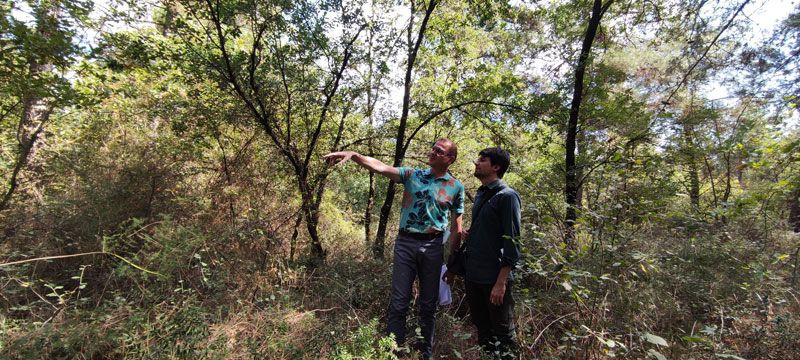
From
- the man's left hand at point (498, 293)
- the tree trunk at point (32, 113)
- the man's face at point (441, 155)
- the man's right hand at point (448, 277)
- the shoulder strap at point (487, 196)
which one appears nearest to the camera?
the man's left hand at point (498, 293)

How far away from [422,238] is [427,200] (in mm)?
323

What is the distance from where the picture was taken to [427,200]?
2816mm

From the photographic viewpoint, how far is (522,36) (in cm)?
746

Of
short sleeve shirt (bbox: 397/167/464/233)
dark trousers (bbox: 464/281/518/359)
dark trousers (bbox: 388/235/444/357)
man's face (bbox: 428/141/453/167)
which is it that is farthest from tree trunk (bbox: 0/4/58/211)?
dark trousers (bbox: 464/281/518/359)

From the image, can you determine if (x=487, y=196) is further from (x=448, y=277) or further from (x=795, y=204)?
(x=795, y=204)

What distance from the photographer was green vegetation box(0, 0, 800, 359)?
2586 mm

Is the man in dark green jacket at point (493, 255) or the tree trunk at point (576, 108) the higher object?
the tree trunk at point (576, 108)

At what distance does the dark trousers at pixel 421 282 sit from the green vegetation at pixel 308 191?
282 mm

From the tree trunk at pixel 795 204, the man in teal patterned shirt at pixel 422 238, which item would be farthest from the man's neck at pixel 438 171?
the tree trunk at pixel 795 204

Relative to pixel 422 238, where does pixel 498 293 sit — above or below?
below

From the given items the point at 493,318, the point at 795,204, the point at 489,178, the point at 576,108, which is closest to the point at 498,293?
the point at 493,318

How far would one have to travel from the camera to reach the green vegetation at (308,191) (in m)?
2.59

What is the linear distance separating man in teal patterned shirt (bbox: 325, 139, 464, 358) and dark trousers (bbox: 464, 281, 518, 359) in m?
0.35

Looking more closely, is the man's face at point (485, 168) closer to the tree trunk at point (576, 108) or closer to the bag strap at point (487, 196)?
the bag strap at point (487, 196)
